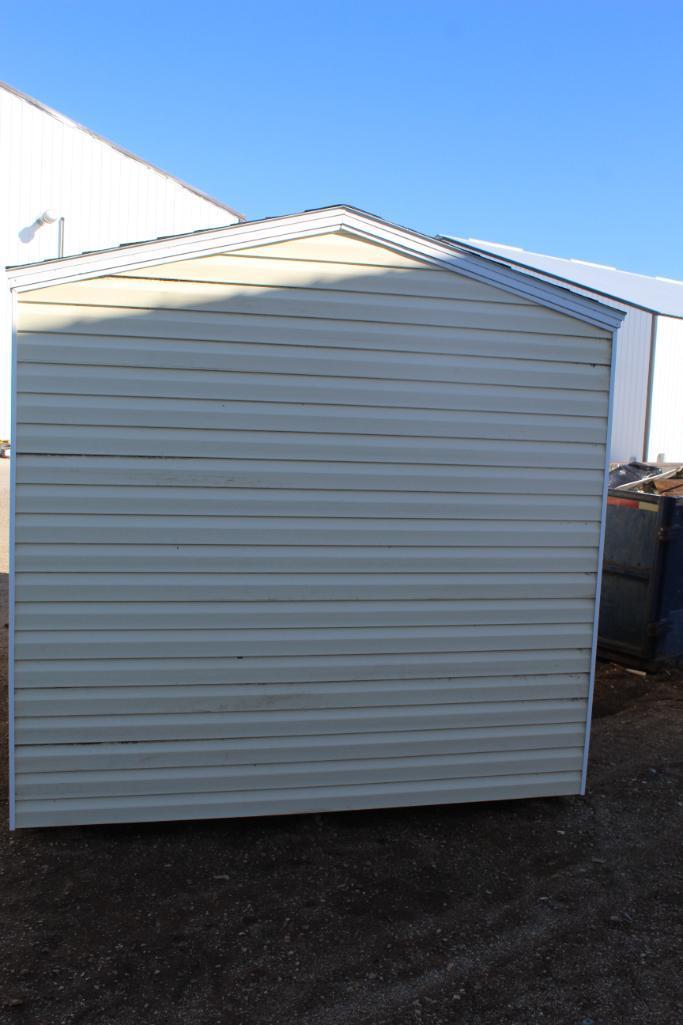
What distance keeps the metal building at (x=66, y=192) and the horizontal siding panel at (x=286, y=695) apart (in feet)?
51.7

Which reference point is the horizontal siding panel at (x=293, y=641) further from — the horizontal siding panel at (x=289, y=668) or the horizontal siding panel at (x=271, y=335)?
the horizontal siding panel at (x=271, y=335)

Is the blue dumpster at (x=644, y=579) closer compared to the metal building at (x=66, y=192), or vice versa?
the blue dumpster at (x=644, y=579)

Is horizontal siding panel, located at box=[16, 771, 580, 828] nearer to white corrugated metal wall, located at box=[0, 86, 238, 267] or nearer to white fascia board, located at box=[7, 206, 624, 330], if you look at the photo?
white fascia board, located at box=[7, 206, 624, 330]

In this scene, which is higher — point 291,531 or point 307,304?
point 307,304

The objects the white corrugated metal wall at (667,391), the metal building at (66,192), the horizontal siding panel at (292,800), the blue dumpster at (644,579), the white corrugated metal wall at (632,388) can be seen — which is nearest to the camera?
the horizontal siding panel at (292,800)

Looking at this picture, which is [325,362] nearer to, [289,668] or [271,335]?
[271,335]

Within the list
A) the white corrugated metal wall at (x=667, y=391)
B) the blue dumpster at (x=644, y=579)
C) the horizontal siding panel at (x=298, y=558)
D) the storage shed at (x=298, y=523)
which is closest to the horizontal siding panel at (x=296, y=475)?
the storage shed at (x=298, y=523)

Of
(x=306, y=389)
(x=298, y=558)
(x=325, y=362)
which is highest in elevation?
(x=325, y=362)

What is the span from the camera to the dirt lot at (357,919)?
2959 millimetres

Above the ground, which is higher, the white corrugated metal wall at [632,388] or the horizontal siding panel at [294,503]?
the white corrugated metal wall at [632,388]

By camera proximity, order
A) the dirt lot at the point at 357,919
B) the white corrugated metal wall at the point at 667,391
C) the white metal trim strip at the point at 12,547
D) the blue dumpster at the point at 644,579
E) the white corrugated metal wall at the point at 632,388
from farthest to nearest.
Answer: the white corrugated metal wall at the point at 667,391 < the white corrugated metal wall at the point at 632,388 < the blue dumpster at the point at 644,579 < the white metal trim strip at the point at 12,547 < the dirt lot at the point at 357,919

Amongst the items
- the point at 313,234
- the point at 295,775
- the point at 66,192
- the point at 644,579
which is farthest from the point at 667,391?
the point at 295,775

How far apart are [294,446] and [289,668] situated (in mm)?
1107

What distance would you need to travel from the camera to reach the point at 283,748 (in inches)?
166
